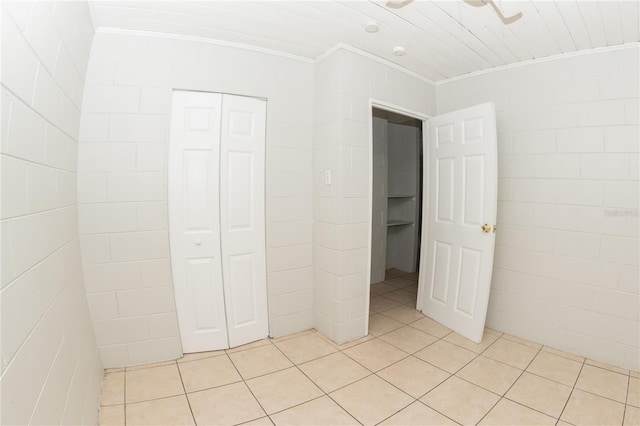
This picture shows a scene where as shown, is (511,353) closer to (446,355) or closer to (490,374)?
(490,374)

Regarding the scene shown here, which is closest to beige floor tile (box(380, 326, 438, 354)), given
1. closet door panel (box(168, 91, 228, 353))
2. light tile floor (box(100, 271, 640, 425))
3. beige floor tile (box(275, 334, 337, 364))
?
light tile floor (box(100, 271, 640, 425))

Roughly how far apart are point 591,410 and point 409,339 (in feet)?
3.72

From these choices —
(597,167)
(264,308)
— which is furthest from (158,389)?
(597,167)

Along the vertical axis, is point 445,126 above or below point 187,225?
above

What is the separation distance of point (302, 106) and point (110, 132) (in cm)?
142

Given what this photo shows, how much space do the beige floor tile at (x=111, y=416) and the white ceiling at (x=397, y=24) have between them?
239 cm

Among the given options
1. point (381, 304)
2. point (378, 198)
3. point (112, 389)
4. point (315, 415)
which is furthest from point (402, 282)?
point (112, 389)

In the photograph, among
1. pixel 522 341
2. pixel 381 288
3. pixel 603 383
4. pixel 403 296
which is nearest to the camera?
pixel 603 383

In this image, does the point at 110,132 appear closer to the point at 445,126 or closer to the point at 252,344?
the point at 252,344

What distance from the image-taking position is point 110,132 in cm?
179

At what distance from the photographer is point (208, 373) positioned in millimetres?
1895

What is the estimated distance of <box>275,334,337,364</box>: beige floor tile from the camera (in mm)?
2090

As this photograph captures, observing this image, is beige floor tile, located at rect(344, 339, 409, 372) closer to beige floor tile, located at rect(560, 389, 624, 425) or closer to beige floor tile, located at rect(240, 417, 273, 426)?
beige floor tile, located at rect(240, 417, 273, 426)

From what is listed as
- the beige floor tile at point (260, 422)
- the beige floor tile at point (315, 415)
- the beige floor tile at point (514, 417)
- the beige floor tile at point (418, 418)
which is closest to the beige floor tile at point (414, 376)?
the beige floor tile at point (418, 418)
